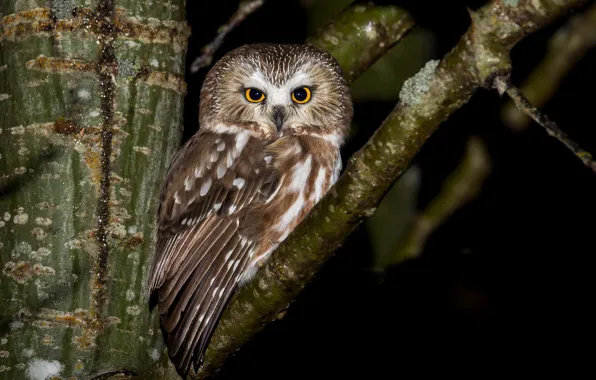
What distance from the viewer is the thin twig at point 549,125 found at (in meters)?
1.85

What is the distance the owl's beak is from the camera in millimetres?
3799

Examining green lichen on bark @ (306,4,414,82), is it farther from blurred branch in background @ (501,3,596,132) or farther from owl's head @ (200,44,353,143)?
blurred branch in background @ (501,3,596,132)

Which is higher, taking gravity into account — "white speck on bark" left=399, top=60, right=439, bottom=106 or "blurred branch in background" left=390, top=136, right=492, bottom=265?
"white speck on bark" left=399, top=60, right=439, bottom=106

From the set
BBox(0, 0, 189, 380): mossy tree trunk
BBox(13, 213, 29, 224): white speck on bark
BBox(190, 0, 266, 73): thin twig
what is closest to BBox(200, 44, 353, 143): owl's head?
BBox(190, 0, 266, 73): thin twig

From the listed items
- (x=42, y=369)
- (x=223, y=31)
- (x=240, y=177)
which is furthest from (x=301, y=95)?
(x=42, y=369)

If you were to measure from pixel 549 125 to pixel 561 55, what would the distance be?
3.21 meters

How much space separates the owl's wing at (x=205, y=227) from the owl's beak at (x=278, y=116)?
0.12 meters

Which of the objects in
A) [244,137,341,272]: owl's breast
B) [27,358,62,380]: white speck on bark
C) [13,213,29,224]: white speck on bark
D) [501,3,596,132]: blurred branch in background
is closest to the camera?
[27,358,62,380]: white speck on bark

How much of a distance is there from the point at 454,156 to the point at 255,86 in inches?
68.3

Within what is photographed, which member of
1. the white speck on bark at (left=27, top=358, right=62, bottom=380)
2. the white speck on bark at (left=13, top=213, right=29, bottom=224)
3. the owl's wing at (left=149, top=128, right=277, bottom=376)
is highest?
the owl's wing at (left=149, top=128, right=277, bottom=376)

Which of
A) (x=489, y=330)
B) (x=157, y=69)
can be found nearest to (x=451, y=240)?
(x=489, y=330)

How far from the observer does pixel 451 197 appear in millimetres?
4922

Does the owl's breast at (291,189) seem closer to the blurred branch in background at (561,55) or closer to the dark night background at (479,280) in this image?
the dark night background at (479,280)

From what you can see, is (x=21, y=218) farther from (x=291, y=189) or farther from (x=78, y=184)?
(x=291, y=189)
